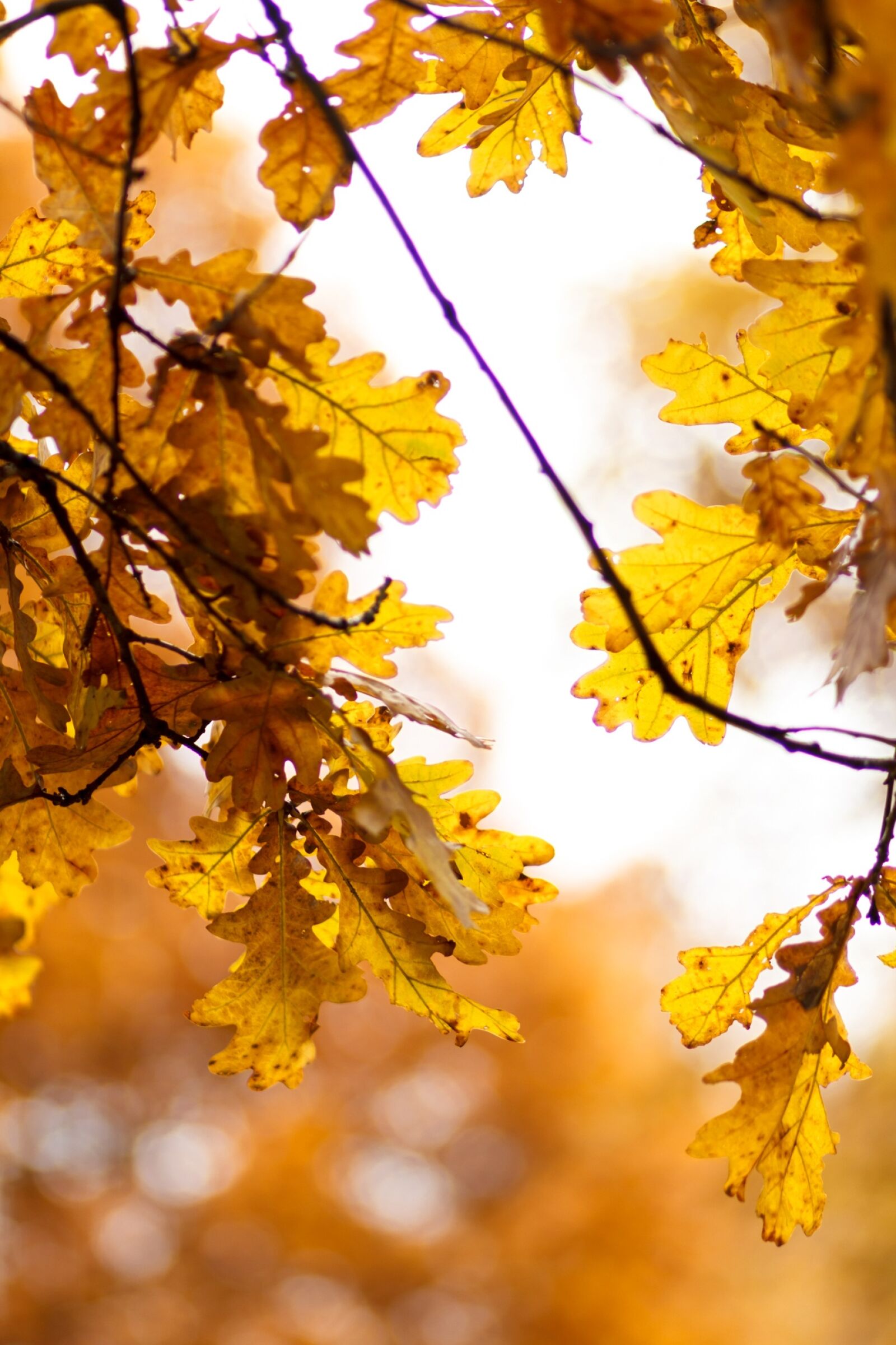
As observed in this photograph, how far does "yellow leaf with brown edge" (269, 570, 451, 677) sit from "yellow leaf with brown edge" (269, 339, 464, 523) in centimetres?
11

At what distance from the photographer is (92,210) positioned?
86 centimetres

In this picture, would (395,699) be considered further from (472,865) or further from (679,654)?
(679,654)

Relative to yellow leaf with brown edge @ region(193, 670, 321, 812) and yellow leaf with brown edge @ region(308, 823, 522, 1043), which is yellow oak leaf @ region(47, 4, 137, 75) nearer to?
yellow leaf with brown edge @ region(193, 670, 321, 812)

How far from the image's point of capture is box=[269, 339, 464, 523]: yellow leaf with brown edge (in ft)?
2.97

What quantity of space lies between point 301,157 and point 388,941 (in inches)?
28.8

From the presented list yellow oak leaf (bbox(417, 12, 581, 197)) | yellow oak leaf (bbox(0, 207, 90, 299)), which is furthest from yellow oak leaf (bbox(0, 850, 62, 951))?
yellow oak leaf (bbox(417, 12, 581, 197))

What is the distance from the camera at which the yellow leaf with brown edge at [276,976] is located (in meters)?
1.09

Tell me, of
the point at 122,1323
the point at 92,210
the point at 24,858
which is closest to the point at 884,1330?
the point at 122,1323

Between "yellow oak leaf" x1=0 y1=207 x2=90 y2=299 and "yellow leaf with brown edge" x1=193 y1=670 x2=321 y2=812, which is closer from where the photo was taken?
"yellow leaf with brown edge" x1=193 y1=670 x2=321 y2=812

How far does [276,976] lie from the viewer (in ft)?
3.65

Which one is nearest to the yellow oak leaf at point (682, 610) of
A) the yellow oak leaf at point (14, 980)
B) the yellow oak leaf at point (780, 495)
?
the yellow oak leaf at point (780, 495)

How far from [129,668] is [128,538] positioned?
0.12 metres

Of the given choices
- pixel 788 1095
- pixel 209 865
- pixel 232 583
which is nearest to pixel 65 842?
pixel 209 865

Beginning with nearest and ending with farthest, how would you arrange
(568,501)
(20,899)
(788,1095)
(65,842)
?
(568,501), (788,1095), (65,842), (20,899)
